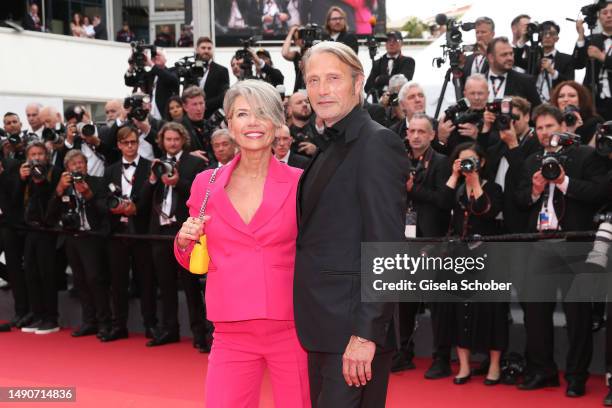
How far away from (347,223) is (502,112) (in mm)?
3521

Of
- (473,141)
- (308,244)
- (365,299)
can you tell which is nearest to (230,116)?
(308,244)

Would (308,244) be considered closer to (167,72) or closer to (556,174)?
(556,174)

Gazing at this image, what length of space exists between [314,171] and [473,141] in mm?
3567

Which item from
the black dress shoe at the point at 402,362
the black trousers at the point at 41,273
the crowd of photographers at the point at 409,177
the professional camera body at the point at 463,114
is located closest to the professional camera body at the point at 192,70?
the crowd of photographers at the point at 409,177

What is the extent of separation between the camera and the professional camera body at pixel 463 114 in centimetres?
629

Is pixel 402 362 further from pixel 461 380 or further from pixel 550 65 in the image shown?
pixel 550 65

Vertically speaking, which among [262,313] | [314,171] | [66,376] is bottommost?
[66,376]

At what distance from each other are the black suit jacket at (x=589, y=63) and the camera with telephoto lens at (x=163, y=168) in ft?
10.7

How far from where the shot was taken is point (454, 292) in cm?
582

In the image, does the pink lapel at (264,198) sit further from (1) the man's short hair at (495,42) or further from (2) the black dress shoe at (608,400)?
(1) the man's short hair at (495,42)

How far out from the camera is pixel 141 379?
6312 mm

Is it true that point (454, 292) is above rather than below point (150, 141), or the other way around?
below

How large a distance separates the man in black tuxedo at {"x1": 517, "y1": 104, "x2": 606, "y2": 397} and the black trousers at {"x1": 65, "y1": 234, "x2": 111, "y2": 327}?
3.65 metres

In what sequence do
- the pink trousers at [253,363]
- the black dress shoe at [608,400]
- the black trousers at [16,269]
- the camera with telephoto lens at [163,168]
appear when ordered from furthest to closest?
1. the black trousers at [16,269]
2. the camera with telephoto lens at [163,168]
3. the black dress shoe at [608,400]
4. the pink trousers at [253,363]
